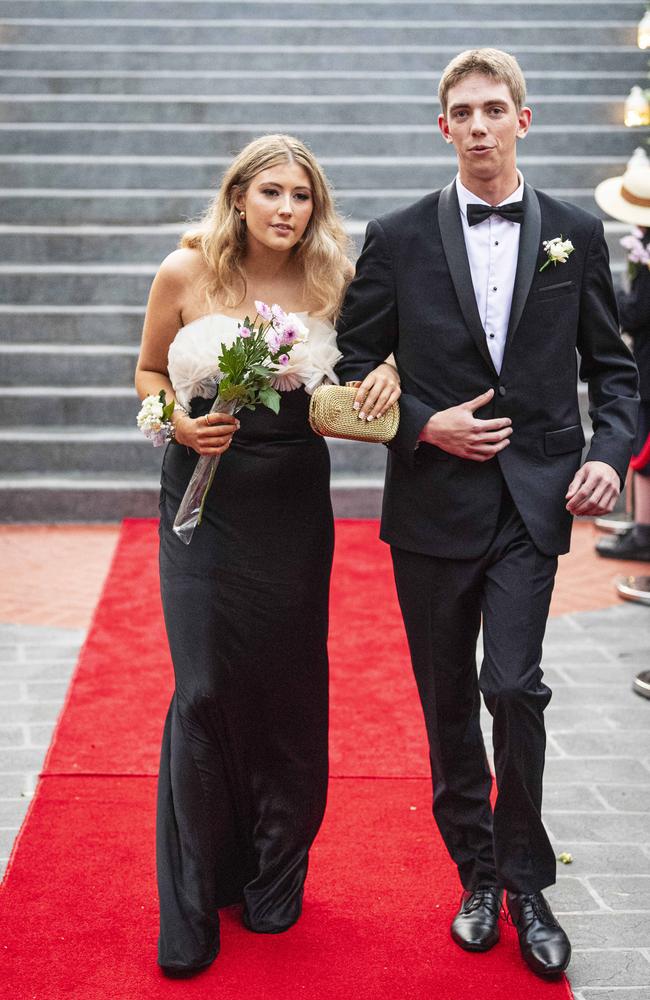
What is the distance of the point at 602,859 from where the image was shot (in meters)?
3.93

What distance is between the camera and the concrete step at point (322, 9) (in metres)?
12.3

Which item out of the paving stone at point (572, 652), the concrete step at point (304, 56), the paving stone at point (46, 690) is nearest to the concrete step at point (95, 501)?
the paving stone at point (572, 652)

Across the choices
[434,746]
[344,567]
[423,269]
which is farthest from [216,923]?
[344,567]

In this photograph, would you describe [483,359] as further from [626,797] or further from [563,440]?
[626,797]

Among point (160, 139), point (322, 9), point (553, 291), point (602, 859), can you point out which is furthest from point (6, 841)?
point (322, 9)

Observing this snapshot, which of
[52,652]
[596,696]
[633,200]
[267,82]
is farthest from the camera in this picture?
Result: [267,82]

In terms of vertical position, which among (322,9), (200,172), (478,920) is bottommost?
(478,920)

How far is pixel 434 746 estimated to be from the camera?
3361 mm

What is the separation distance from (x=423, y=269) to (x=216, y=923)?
68.2 inches

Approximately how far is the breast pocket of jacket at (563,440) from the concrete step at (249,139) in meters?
8.21

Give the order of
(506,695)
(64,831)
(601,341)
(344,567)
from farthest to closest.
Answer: (344,567)
(64,831)
(601,341)
(506,695)

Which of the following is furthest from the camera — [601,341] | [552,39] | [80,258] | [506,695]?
[552,39]

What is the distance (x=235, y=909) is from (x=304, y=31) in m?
10.3

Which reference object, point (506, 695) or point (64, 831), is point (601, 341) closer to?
point (506, 695)
